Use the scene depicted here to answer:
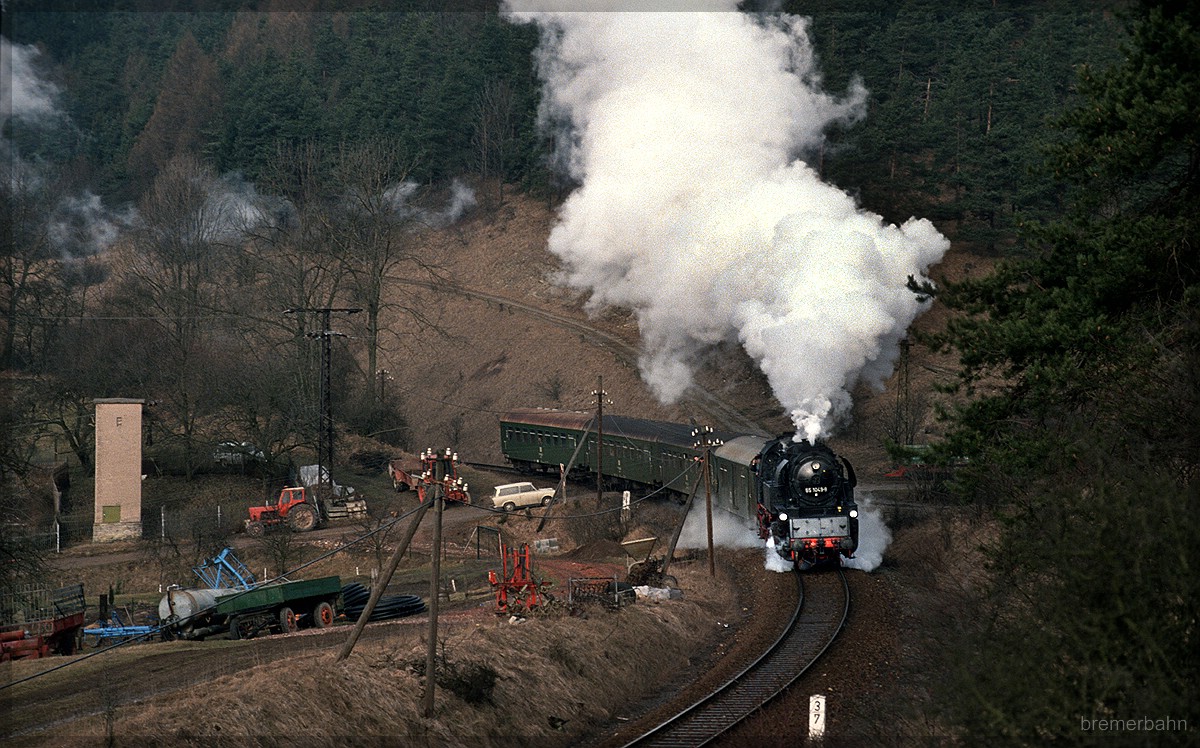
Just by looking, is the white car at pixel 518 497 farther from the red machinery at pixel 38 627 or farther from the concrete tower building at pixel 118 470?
the red machinery at pixel 38 627

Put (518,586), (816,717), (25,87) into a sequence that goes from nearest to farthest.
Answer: (816,717)
(518,586)
(25,87)

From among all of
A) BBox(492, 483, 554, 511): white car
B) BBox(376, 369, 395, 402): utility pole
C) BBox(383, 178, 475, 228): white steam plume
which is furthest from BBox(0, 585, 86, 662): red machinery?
BBox(383, 178, 475, 228): white steam plume

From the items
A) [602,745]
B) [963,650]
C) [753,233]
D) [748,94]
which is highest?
[748,94]

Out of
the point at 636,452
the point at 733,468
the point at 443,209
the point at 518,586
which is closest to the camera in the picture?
the point at 518,586

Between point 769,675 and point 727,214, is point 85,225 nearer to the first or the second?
point 727,214

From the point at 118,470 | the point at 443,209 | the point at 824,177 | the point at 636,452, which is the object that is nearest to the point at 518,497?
the point at 636,452

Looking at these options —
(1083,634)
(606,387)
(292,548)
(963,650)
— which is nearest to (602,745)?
(963,650)

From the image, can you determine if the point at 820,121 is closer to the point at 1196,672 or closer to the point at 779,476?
the point at 779,476

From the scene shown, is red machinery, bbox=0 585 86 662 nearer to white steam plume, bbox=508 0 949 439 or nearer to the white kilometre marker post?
the white kilometre marker post
